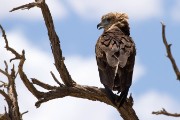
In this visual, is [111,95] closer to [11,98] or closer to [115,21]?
[11,98]

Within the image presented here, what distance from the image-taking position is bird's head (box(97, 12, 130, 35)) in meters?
10.6

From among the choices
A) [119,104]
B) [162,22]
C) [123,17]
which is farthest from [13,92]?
[123,17]

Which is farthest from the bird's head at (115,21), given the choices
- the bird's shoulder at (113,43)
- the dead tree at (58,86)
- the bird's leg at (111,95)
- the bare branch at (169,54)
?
the bare branch at (169,54)

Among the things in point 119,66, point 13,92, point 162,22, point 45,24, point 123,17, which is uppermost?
point 123,17

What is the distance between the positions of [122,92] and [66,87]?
3.39 ft

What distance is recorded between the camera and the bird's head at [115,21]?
10.6m

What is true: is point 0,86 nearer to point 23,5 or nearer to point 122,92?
point 23,5

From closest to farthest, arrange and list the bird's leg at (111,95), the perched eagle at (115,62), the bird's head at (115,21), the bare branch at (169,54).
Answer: the bare branch at (169,54) → the bird's leg at (111,95) → the perched eagle at (115,62) → the bird's head at (115,21)

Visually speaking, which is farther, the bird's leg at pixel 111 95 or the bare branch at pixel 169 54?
the bird's leg at pixel 111 95

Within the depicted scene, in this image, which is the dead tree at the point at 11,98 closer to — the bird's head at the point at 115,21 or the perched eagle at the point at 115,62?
the perched eagle at the point at 115,62

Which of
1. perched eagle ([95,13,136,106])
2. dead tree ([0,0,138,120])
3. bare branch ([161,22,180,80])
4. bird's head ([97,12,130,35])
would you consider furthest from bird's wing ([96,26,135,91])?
bare branch ([161,22,180,80])

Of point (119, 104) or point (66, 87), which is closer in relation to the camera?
point (119, 104)

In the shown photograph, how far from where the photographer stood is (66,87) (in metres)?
7.75

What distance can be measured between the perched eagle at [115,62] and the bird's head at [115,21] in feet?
3.44
